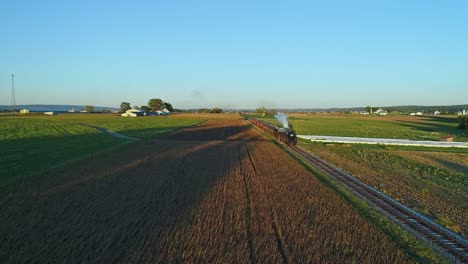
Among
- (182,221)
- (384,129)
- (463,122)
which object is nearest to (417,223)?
(182,221)

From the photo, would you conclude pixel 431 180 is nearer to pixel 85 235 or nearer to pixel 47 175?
pixel 85 235

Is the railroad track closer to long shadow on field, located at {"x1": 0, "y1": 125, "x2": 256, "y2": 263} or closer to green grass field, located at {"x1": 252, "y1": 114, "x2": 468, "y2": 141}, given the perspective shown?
long shadow on field, located at {"x1": 0, "y1": 125, "x2": 256, "y2": 263}

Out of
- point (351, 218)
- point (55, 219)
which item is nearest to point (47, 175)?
point (55, 219)

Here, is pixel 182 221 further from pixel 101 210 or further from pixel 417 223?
pixel 417 223

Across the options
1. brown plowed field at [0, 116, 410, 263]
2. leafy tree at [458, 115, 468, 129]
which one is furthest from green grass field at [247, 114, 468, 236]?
leafy tree at [458, 115, 468, 129]

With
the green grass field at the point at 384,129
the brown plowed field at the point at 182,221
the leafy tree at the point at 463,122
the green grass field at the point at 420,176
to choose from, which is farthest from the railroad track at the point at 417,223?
the leafy tree at the point at 463,122

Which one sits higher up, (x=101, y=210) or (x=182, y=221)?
(x=101, y=210)

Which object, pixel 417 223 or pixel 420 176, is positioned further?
pixel 420 176
